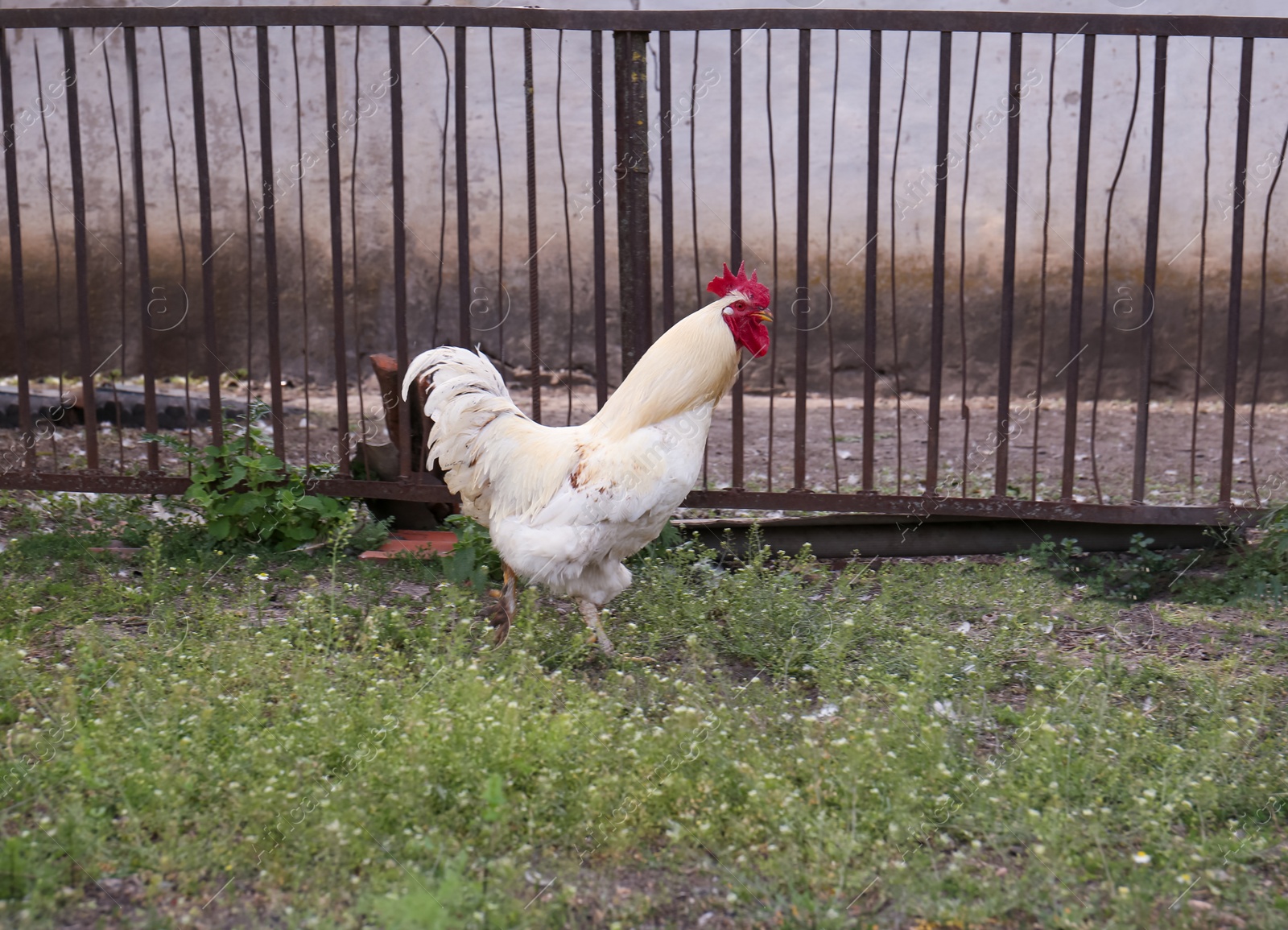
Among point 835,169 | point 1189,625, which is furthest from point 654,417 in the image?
point 835,169

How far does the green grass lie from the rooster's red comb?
124 centimetres

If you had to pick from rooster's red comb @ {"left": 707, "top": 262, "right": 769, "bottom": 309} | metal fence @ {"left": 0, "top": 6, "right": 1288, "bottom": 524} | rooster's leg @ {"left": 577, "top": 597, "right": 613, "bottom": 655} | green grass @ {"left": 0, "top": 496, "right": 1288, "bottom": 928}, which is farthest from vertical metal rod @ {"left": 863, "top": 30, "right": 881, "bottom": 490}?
rooster's leg @ {"left": 577, "top": 597, "right": 613, "bottom": 655}

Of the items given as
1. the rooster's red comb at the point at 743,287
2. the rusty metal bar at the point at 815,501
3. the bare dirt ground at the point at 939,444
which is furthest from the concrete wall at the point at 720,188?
the rooster's red comb at the point at 743,287

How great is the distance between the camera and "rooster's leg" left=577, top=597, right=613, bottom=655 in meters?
4.18

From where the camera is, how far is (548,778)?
9.82 feet

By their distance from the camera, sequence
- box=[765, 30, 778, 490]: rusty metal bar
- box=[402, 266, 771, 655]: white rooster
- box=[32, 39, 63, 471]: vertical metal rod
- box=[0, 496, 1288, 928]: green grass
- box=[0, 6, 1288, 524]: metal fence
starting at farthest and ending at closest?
1. box=[0, 6, 1288, 524]: metal fence
2. box=[32, 39, 63, 471]: vertical metal rod
3. box=[765, 30, 778, 490]: rusty metal bar
4. box=[402, 266, 771, 655]: white rooster
5. box=[0, 496, 1288, 928]: green grass

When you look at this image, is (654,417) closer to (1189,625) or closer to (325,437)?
(1189,625)

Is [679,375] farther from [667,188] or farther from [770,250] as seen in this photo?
[770,250]

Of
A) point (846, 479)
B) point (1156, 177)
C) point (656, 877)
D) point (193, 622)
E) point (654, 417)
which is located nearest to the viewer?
point (656, 877)

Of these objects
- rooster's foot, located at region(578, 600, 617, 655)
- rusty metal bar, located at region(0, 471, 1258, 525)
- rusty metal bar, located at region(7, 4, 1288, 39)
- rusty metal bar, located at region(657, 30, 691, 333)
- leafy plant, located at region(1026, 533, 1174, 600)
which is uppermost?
rusty metal bar, located at region(7, 4, 1288, 39)

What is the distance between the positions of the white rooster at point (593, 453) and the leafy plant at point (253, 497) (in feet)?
4.32

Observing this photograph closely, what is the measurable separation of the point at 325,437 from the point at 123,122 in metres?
3.31

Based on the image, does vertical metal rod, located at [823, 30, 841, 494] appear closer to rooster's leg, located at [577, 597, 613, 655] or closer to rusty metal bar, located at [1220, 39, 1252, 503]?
rooster's leg, located at [577, 597, 613, 655]

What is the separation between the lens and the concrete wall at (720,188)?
858 centimetres
